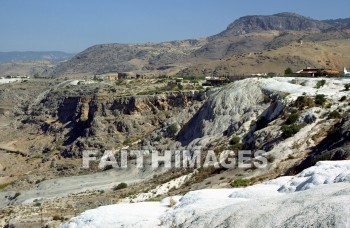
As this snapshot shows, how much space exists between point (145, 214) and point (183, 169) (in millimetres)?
22413

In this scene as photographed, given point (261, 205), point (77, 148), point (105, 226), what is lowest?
point (77, 148)

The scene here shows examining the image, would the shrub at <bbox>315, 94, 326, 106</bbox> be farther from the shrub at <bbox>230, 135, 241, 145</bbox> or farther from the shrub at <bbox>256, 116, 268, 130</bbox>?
the shrub at <bbox>230, 135, 241, 145</bbox>

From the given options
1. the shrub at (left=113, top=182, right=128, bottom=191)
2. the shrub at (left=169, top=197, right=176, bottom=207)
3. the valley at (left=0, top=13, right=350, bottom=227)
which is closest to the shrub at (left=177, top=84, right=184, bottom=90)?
the valley at (left=0, top=13, right=350, bottom=227)

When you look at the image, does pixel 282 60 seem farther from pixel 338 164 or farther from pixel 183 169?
pixel 338 164

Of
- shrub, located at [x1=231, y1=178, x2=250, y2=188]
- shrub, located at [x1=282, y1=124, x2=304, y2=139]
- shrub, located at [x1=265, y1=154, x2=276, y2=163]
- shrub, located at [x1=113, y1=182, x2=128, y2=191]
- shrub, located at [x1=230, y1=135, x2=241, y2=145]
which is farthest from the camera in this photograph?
shrub, located at [x1=230, y1=135, x2=241, y2=145]

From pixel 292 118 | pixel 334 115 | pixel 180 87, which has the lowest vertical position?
pixel 292 118

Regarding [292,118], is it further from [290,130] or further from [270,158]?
[270,158]

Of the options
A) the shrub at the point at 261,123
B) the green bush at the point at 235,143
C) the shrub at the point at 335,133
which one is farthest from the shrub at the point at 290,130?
the shrub at the point at 261,123

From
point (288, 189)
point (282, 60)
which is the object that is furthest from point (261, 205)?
point (282, 60)

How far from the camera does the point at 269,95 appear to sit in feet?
151

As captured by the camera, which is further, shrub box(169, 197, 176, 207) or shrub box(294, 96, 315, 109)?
shrub box(294, 96, 315, 109)

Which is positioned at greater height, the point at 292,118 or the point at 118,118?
the point at 292,118

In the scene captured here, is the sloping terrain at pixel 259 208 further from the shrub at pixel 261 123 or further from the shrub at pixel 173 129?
the shrub at pixel 173 129

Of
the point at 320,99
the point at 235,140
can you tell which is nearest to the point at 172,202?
the point at 235,140
